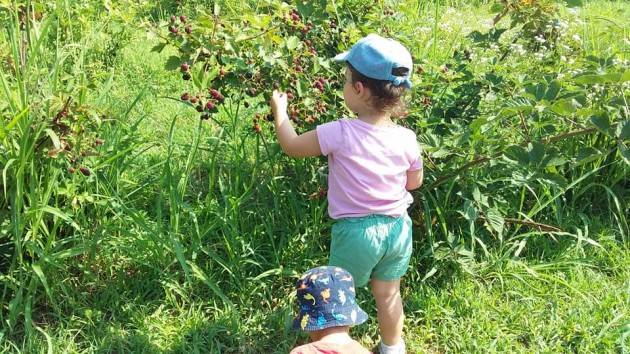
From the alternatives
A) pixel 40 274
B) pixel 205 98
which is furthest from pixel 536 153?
pixel 40 274

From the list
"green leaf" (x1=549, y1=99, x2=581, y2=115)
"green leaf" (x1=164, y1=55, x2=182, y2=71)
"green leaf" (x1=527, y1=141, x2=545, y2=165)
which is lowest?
"green leaf" (x1=527, y1=141, x2=545, y2=165)

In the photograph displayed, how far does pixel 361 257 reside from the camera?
2.30 m

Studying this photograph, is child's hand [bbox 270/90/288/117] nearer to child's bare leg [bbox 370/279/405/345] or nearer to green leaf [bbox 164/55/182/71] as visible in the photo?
green leaf [bbox 164/55/182/71]

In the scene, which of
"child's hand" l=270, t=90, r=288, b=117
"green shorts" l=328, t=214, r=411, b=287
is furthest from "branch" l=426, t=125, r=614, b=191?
"child's hand" l=270, t=90, r=288, b=117

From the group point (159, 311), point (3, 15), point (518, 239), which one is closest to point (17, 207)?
point (159, 311)

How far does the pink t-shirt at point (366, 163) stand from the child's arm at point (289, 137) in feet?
0.12

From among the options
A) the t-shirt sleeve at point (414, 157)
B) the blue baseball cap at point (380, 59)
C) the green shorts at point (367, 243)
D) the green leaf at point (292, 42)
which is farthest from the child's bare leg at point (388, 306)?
the green leaf at point (292, 42)

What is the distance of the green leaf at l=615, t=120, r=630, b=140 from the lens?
2.42 metres

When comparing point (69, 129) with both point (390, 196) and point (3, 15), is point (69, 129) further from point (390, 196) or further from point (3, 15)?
point (390, 196)

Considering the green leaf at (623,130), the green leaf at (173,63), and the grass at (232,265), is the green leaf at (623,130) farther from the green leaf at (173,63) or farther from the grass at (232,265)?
the green leaf at (173,63)

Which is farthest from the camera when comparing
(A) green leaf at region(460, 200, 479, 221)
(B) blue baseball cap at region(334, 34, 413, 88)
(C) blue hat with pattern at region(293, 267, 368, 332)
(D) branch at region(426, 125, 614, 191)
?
(A) green leaf at region(460, 200, 479, 221)

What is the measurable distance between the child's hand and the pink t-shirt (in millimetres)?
186

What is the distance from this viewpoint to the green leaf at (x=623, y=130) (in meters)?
2.42

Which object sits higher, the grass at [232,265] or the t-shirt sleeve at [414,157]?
the t-shirt sleeve at [414,157]
